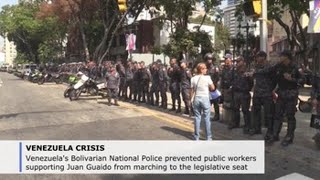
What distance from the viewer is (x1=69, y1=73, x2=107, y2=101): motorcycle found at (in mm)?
23584

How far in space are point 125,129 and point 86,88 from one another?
11259 millimetres

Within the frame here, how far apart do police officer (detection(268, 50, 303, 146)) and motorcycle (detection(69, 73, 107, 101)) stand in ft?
45.4

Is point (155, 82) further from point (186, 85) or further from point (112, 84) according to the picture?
point (186, 85)

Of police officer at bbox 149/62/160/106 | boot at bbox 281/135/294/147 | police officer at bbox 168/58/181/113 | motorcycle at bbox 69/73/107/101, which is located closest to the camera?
boot at bbox 281/135/294/147

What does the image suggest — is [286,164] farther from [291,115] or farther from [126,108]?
[126,108]

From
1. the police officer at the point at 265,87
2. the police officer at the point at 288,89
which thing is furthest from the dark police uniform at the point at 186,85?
the police officer at the point at 288,89

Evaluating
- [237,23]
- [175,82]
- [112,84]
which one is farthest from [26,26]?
[175,82]

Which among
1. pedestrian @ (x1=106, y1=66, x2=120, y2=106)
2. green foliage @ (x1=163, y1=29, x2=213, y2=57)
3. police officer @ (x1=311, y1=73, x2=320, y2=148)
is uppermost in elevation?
green foliage @ (x1=163, y1=29, x2=213, y2=57)

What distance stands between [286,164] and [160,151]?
4242 millimetres

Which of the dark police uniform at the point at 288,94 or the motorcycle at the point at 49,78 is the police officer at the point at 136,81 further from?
the motorcycle at the point at 49,78

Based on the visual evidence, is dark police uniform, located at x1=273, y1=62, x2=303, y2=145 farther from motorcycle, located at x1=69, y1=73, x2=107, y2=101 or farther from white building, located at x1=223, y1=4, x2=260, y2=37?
motorcycle, located at x1=69, y1=73, x2=107, y2=101

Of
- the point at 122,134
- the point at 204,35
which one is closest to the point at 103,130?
the point at 122,134

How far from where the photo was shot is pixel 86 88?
24406mm

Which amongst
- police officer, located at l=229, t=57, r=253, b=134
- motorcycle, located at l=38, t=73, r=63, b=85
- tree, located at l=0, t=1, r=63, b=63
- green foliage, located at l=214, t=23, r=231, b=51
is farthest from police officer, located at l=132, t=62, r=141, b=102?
green foliage, located at l=214, t=23, r=231, b=51
